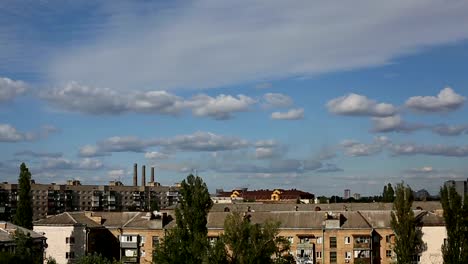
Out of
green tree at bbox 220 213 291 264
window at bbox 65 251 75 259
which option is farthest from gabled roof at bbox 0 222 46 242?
green tree at bbox 220 213 291 264

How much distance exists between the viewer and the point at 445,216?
75.8m

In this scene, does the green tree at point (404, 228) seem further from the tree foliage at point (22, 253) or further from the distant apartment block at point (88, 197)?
the distant apartment block at point (88, 197)

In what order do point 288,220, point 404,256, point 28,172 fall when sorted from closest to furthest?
point 404,256, point 288,220, point 28,172

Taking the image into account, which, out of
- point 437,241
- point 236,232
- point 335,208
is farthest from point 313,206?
point 236,232

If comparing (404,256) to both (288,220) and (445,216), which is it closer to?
(445,216)

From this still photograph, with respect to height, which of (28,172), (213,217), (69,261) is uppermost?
(28,172)

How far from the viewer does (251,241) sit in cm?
5722

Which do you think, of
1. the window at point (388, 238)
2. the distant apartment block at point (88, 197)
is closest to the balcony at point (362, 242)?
the window at point (388, 238)

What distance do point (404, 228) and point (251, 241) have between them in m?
26.4

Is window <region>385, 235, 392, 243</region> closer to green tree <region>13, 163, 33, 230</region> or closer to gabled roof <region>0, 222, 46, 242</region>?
gabled roof <region>0, 222, 46, 242</region>

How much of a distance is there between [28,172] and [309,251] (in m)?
42.3

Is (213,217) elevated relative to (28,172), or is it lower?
lower

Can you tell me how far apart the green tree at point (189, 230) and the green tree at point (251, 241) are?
3421 mm

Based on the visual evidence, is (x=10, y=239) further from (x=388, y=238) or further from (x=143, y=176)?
(x=143, y=176)
